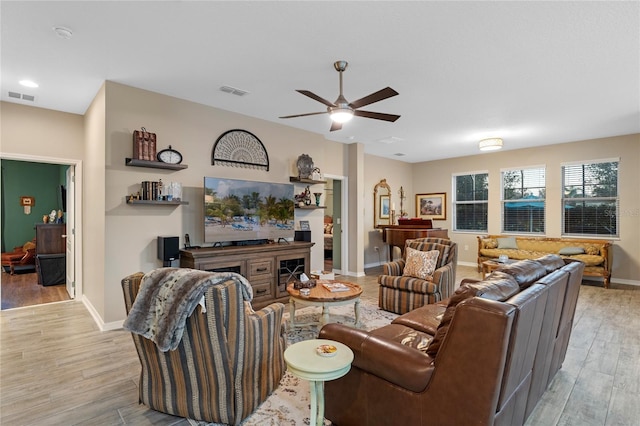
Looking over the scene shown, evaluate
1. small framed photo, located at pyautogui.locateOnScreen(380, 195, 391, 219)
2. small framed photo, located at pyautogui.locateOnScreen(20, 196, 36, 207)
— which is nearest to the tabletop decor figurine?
small framed photo, located at pyautogui.locateOnScreen(380, 195, 391, 219)

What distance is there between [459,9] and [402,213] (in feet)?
21.8

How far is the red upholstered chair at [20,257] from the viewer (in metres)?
6.79

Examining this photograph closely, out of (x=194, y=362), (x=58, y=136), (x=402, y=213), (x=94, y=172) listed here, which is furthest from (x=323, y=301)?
(x=402, y=213)

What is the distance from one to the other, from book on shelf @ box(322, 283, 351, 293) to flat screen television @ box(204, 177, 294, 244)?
1.56m

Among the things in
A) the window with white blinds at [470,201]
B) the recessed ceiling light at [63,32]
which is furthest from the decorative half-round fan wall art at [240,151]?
the window with white blinds at [470,201]

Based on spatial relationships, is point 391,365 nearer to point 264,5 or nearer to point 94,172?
point 264,5

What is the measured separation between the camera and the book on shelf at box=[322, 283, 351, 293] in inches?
136

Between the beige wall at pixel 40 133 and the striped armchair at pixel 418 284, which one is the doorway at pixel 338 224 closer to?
the striped armchair at pixel 418 284

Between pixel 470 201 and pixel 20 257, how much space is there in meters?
10.3

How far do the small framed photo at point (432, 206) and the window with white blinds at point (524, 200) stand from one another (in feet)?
4.71

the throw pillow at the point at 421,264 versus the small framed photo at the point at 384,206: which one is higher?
the small framed photo at the point at 384,206

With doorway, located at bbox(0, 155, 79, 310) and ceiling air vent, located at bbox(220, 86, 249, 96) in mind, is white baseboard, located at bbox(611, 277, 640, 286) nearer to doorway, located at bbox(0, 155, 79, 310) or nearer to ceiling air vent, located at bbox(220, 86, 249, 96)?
ceiling air vent, located at bbox(220, 86, 249, 96)

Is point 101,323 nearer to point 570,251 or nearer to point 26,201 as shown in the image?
point 26,201

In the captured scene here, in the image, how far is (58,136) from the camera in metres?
4.54
